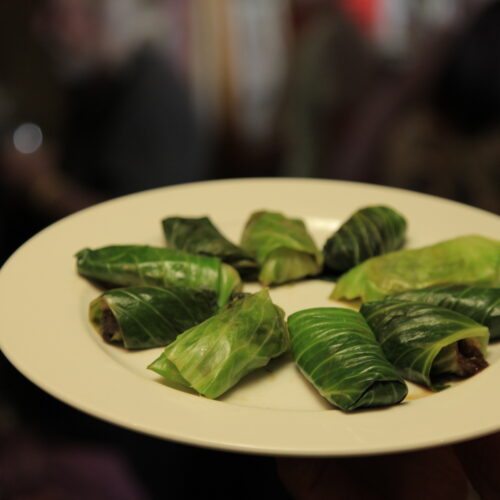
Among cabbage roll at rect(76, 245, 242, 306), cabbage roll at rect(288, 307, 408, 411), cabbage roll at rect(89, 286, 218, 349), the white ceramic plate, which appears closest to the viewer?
the white ceramic plate

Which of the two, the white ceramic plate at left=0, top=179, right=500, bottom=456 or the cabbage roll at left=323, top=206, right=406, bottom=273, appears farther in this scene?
the cabbage roll at left=323, top=206, right=406, bottom=273

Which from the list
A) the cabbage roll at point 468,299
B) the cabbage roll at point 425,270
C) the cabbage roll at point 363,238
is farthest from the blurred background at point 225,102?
the cabbage roll at point 468,299

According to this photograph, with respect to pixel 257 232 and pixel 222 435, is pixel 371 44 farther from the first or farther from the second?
pixel 222 435

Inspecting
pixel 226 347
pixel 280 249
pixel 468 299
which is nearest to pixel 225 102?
pixel 280 249

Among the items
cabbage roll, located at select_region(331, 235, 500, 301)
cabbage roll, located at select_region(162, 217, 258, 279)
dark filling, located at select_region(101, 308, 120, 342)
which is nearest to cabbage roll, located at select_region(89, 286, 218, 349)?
dark filling, located at select_region(101, 308, 120, 342)

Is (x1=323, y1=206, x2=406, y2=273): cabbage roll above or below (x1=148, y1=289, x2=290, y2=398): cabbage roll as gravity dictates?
above

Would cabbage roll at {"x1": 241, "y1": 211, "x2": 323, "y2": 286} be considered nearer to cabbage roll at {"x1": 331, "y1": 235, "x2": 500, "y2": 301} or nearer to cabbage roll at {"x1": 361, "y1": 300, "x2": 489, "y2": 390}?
cabbage roll at {"x1": 331, "y1": 235, "x2": 500, "y2": 301}

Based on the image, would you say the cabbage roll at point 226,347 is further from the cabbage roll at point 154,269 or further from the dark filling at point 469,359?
the dark filling at point 469,359
